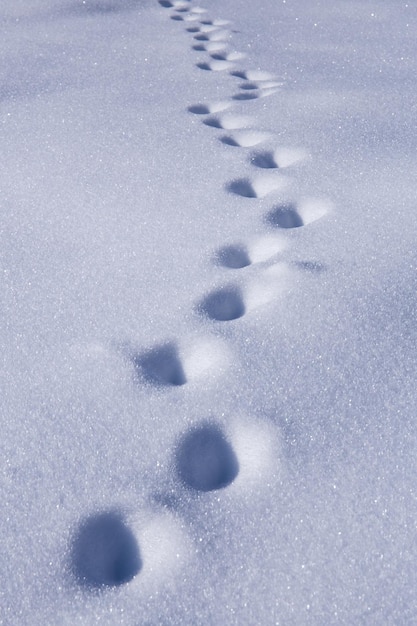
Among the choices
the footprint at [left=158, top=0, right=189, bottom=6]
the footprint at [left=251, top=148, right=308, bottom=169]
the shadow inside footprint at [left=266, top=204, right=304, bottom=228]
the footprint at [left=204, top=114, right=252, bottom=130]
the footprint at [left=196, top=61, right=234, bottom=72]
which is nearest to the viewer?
the shadow inside footprint at [left=266, top=204, right=304, bottom=228]

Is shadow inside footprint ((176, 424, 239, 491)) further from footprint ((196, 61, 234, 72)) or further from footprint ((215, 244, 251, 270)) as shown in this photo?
footprint ((196, 61, 234, 72))

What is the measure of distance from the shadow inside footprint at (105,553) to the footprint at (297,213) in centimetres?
52

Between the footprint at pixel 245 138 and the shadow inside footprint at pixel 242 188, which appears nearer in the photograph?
the shadow inside footprint at pixel 242 188

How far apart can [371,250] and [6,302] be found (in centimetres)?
48

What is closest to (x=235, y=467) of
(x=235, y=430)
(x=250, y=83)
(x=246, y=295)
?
(x=235, y=430)

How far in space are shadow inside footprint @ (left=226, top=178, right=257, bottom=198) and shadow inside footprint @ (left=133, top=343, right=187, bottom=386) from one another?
369 millimetres

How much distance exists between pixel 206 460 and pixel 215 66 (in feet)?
3.69

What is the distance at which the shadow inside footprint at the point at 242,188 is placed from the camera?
1.09m

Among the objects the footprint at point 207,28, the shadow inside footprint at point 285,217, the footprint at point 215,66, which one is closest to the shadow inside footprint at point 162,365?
the shadow inside footprint at point 285,217

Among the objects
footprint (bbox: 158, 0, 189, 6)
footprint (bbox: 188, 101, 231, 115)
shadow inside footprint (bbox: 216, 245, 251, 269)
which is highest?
footprint (bbox: 158, 0, 189, 6)

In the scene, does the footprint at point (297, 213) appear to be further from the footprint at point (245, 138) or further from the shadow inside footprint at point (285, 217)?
the footprint at point (245, 138)

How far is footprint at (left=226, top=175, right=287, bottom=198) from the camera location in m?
1.09

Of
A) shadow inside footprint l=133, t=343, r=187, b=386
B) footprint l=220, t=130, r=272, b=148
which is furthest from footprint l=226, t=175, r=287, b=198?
shadow inside footprint l=133, t=343, r=187, b=386

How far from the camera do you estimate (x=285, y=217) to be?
1023 mm
